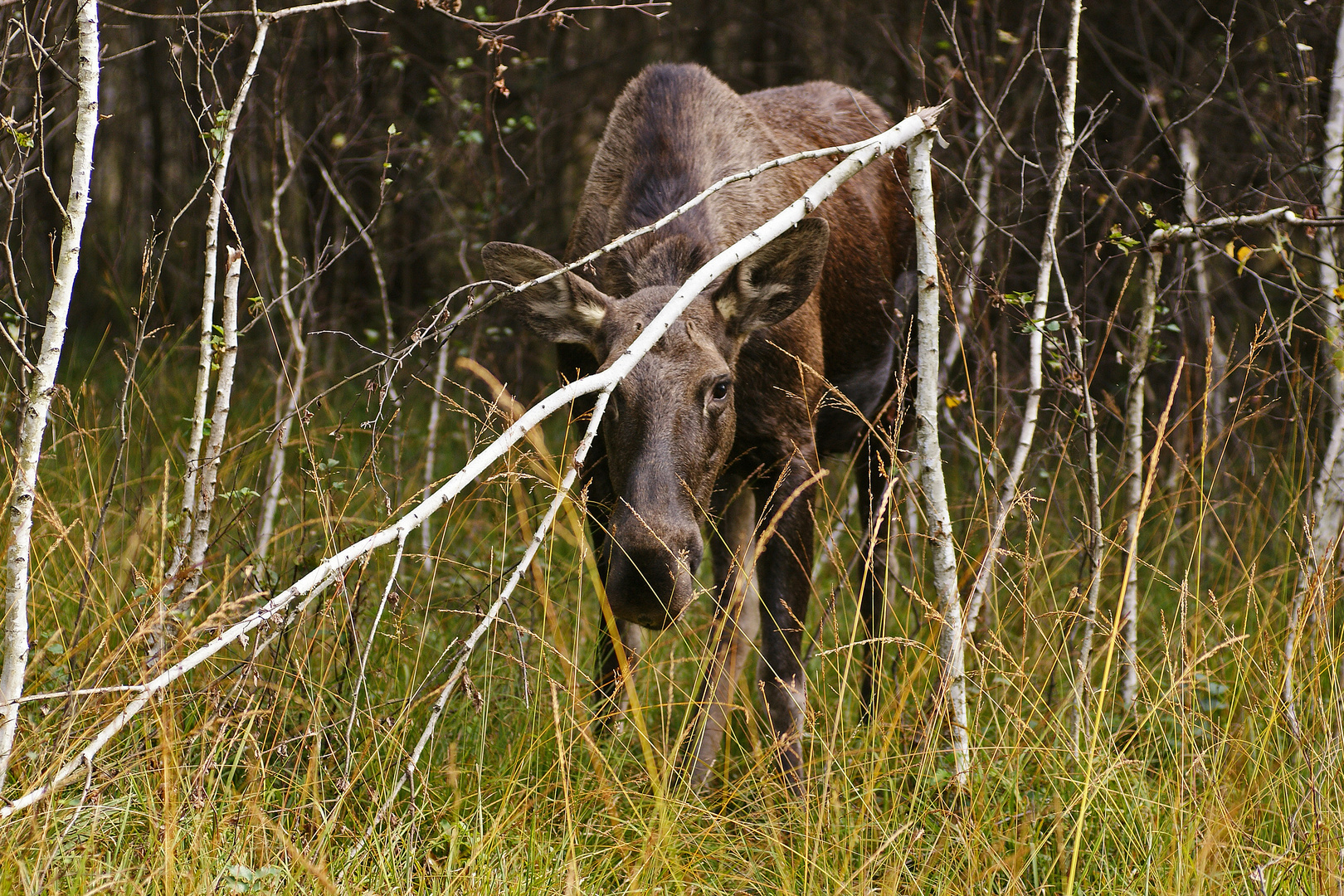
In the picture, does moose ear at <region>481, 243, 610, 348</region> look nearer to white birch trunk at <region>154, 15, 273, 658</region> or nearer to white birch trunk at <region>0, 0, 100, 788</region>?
white birch trunk at <region>154, 15, 273, 658</region>

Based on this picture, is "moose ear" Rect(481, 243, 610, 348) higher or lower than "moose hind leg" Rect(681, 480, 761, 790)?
higher

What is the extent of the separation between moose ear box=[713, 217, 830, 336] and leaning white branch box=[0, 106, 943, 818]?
467 mm

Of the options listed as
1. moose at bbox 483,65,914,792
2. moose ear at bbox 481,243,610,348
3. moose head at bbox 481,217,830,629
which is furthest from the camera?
moose ear at bbox 481,243,610,348

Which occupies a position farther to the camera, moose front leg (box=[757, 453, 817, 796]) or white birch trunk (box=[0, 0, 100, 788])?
moose front leg (box=[757, 453, 817, 796])

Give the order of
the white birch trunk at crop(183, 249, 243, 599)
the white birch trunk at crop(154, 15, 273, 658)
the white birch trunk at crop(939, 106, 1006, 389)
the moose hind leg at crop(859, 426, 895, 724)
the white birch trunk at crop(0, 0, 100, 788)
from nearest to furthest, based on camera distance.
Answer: the white birch trunk at crop(0, 0, 100, 788), the white birch trunk at crop(154, 15, 273, 658), the white birch trunk at crop(183, 249, 243, 599), the moose hind leg at crop(859, 426, 895, 724), the white birch trunk at crop(939, 106, 1006, 389)

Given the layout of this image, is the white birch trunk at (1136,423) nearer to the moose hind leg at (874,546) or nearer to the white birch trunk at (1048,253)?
the white birch trunk at (1048,253)

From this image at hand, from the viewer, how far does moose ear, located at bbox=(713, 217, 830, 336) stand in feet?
12.1

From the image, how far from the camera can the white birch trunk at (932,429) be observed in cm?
330

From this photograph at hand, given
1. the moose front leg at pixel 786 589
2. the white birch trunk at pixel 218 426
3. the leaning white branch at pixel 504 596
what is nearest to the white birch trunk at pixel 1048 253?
the moose front leg at pixel 786 589

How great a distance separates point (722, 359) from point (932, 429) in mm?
640

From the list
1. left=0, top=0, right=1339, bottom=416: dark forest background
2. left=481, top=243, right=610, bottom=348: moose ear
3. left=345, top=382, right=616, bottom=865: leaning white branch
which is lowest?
left=345, top=382, right=616, bottom=865: leaning white branch

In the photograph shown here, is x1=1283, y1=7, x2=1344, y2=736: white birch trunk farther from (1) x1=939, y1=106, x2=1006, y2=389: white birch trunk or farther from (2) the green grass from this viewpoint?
(1) x1=939, y1=106, x2=1006, y2=389: white birch trunk

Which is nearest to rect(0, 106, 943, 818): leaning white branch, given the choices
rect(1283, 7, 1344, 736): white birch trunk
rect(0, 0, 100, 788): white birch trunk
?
rect(0, 0, 100, 788): white birch trunk

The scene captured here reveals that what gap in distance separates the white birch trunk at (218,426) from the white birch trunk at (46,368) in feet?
2.60
